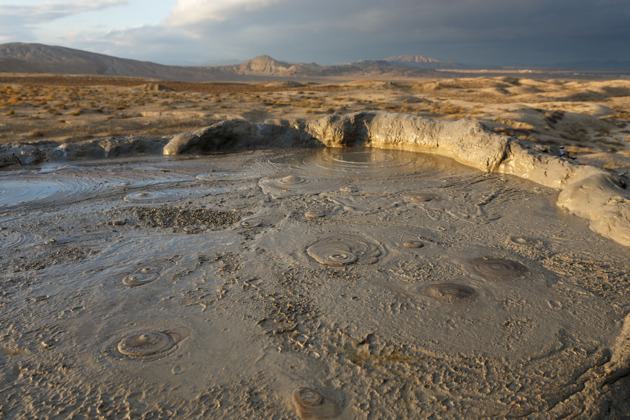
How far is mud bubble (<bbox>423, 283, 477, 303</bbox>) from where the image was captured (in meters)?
3.51

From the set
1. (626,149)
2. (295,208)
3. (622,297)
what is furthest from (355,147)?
(622,297)

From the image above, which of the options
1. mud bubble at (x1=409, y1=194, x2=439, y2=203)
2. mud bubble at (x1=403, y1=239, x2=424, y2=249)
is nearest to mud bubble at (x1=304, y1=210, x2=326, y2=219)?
mud bubble at (x1=403, y1=239, x2=424, y2=249)

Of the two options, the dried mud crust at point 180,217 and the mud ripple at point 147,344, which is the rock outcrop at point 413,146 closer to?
the dried mud crust at point 180,217

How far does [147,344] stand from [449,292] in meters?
2.38

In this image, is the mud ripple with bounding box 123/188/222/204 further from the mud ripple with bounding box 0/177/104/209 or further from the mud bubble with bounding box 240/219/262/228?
the mud bubble with bounding box 240/219/262/228

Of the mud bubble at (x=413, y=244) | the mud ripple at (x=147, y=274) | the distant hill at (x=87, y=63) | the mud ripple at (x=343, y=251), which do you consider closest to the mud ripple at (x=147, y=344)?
the mud ripple at (x=147, y=274)

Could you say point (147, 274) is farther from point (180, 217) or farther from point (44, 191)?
point (44, 191)

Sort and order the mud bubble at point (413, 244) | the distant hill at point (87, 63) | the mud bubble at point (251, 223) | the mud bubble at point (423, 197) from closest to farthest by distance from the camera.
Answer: the mud bubble at point (413, 244)
the mud bubble at point (251, 223)
the mud bubble at point (423, 197)
the distant hill at point (87, 63)

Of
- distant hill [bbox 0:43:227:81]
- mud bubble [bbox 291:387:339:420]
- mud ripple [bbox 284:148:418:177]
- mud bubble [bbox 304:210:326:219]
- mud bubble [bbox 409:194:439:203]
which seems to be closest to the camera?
mud bubble [bbox 291:387:339:420]

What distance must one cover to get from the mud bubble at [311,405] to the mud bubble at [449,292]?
145cm

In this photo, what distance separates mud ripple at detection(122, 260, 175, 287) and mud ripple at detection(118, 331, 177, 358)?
82 centimetres

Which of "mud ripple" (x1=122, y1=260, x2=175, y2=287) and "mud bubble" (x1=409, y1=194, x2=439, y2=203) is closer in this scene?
"mud ripple" (x1=122, y1=260, x2=175, y2=287)

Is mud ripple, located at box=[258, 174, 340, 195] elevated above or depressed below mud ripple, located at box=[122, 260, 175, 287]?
above

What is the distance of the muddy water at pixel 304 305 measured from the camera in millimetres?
2559
